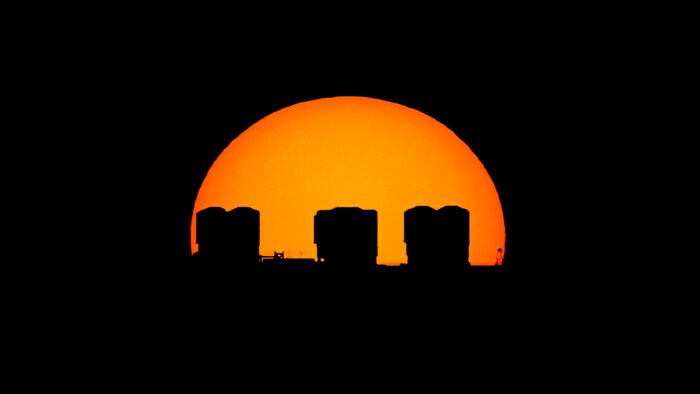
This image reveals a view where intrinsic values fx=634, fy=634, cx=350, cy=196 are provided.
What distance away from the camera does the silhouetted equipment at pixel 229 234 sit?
3404 mm

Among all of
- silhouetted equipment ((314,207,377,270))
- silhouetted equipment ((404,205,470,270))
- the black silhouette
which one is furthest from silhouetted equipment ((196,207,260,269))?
silhouetted equipment ((404,205,470,270))

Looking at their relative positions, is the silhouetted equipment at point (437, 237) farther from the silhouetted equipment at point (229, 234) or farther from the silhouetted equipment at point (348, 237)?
the silhouetted equipment at point (229, 234)

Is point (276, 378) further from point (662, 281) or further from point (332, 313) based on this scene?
point (662, 281)

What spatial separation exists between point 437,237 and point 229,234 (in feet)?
3.65

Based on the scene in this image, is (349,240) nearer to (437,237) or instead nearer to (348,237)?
(348,237)

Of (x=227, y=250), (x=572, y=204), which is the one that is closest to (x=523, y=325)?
(x=572, y=204)

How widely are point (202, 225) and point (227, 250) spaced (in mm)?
193

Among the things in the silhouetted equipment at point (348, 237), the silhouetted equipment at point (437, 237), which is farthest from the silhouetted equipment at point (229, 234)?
the silhouetted equipment at point (437, 237)

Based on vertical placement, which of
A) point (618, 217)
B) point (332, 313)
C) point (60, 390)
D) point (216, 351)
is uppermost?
point (618, 217)

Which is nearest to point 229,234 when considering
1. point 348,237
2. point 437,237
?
point 348,237

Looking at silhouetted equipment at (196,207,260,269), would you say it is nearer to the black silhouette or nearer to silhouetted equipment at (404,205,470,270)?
the black silhouette

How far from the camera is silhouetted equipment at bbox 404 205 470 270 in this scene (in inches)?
130

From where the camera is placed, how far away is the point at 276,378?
3438mm

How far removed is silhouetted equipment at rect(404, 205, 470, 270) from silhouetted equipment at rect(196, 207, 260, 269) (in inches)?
33.0
